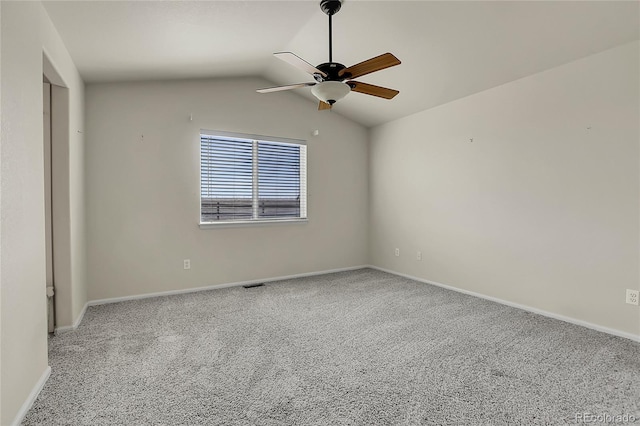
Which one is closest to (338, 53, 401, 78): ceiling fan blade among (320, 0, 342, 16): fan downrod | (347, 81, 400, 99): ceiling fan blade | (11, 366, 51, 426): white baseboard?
(347, 81, 400, 99): ceiling fan blade

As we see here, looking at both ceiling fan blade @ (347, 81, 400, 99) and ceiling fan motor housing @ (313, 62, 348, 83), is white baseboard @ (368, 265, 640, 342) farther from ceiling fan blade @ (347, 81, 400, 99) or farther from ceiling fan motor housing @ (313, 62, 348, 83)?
ceiling fan motor housing @ (313, 62, 348, 83)

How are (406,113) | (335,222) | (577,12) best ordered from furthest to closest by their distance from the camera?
(335,222) < (406,113) < (577,12)

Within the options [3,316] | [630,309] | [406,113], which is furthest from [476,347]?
[406,113]

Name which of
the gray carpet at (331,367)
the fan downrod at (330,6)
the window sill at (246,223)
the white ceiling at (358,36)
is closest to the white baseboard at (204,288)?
the gray carpet at (331,367)

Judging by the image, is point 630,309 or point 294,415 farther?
point 630,309

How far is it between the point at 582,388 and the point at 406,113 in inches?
145

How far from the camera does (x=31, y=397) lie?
1764 mm

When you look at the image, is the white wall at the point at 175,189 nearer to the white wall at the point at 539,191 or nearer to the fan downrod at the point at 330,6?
the white wall at the point at 539,191

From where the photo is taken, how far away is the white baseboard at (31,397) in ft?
5.25

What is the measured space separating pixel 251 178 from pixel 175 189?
1.01m

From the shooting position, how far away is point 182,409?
1.72m

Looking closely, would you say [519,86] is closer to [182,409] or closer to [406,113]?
[406,113]

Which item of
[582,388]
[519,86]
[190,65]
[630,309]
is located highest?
[190,65]

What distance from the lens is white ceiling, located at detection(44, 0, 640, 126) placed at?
2404mm
